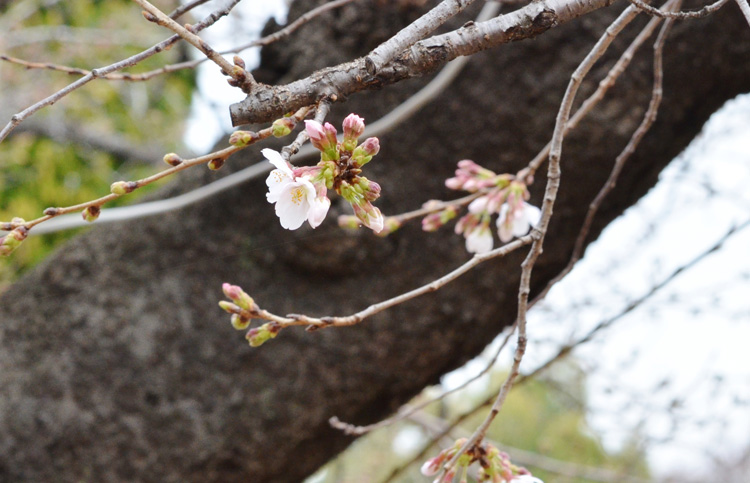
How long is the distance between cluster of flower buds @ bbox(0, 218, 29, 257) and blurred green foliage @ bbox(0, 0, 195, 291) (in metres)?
1.09

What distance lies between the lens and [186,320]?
122 cm

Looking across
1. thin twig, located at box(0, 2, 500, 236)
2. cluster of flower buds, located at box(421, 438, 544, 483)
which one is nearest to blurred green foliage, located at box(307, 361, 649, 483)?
thin twig, located at box(0, 2, 500, 236)

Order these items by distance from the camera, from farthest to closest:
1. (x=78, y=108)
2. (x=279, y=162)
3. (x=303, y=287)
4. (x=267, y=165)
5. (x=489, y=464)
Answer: (x=78, y=108) < (x=303, y=287) < (x=267, y=165) < (x=489, y=464) < (x=279, y=162)

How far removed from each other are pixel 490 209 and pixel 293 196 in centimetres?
43

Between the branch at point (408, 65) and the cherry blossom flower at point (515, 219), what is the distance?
1.42 ft

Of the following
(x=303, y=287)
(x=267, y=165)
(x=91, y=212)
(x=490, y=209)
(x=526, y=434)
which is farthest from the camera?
(x=526, y=434)

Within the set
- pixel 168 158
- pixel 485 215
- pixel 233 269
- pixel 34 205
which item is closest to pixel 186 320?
pixel 233 269

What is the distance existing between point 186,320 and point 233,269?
0.13 m

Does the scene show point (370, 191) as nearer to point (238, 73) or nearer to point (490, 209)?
point (238, 73)

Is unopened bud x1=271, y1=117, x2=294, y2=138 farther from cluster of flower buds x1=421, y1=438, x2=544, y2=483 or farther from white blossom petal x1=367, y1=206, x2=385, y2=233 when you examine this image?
cluster of flower buds x1=421, y1=438, x2=544, y2=483

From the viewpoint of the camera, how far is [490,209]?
3.00 feet

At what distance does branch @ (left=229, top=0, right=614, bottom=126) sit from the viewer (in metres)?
0.44

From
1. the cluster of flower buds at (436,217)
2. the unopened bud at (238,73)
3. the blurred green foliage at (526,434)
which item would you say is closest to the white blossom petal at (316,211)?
the unopened bud at (238,73)

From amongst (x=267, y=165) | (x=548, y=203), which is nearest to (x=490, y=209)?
(x=548, y=203)
